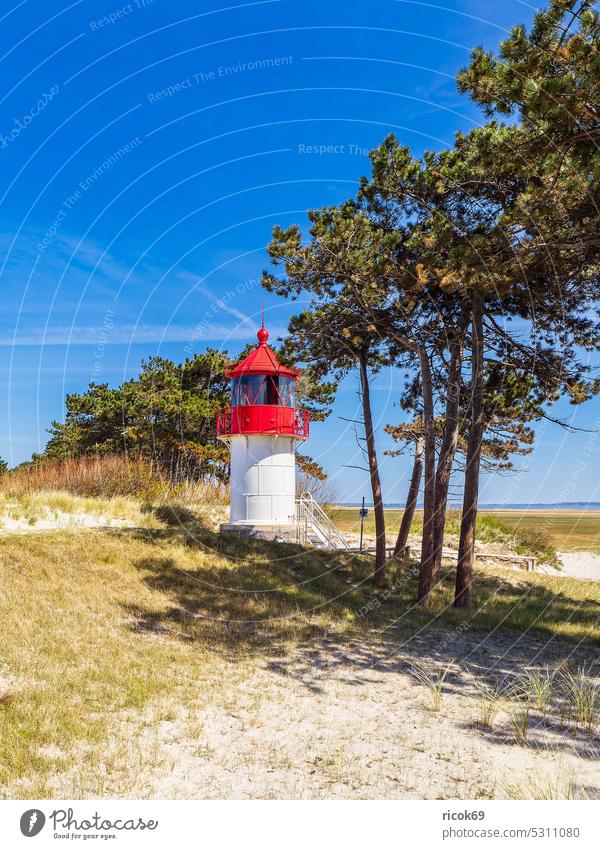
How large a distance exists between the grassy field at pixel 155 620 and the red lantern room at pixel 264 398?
4.02 meters

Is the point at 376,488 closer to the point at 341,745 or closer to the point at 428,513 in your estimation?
the point at 428,513

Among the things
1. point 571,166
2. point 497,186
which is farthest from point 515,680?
point 497,186

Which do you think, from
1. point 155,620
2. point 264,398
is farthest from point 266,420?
point 155,620

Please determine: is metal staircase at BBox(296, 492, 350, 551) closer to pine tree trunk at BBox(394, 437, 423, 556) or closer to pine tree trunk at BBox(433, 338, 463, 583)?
pine tree trunk at BBox(394, 437, 423, 556)

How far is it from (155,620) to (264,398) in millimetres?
10595

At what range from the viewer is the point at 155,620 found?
1273 centimetres

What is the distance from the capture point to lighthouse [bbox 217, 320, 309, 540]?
21781 millimetres

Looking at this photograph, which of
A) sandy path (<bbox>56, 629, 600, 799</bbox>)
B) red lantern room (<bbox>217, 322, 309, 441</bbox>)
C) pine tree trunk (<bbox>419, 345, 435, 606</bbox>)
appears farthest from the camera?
red lantern room (<bbox>217, 322, 309, 441</bbox>)

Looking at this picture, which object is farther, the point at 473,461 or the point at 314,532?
the point at 314,532

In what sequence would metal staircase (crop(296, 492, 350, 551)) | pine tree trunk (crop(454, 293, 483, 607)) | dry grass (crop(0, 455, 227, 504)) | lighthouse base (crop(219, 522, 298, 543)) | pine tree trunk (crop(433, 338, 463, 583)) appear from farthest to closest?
dry grass (crop(0, 455, 227, 504))
metal staircase (crop(296, 492, 350, 551))
lighthouse base (crop(219, 522, 298, 543))
pine tree trunk (crop(433, 338, 463, 583))
pine tree trunk (crop(454, 293, 483, 607))

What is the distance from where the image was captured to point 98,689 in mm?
8766

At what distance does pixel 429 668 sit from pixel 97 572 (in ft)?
25.7

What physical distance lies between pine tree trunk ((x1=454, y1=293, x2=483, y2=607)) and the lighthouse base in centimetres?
735

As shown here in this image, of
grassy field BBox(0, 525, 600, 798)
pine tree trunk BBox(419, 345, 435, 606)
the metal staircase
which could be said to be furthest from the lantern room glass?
pine tree trunk BBox(419, 345, 435, 606)
